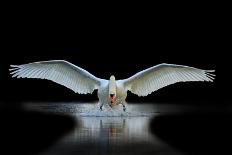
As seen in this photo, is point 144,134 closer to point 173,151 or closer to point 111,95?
point 173,151

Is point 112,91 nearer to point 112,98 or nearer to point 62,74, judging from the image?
point 112,98

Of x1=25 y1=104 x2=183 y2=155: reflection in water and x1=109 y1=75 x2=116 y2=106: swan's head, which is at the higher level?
x1=109 y1=75 x2=116 y2=106: swan's head

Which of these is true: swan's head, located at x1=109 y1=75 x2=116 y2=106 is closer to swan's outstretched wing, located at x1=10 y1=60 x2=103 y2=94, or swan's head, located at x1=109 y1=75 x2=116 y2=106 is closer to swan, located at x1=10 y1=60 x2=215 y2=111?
swan, located at x1=10 y1=60 x2=215 y2=111

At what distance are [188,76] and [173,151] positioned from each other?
571cm

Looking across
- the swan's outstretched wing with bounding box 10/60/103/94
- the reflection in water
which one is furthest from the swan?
the reflection in water

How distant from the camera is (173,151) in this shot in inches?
318

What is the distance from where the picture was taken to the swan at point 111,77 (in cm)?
1339

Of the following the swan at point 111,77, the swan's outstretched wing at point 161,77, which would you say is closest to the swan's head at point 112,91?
the swan at point 111,77

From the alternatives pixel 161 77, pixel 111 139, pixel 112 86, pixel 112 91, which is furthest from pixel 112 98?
pixel 111 139

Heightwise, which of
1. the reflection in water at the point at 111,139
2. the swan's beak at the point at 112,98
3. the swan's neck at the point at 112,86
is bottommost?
the reflection in water at the point at 111,139

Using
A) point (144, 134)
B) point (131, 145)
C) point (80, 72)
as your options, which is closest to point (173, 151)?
point (131, 145)

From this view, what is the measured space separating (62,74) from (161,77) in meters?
2.23

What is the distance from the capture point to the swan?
13391 millimetres

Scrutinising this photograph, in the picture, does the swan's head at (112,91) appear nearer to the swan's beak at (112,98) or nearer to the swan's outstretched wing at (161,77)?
the swan's beak at (112,98)
